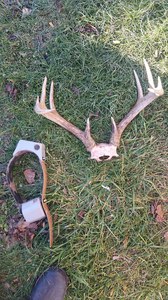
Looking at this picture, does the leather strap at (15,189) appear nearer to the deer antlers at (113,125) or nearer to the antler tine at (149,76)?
the deer antlers at (113,125)

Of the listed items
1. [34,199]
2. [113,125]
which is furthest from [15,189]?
[113,125]

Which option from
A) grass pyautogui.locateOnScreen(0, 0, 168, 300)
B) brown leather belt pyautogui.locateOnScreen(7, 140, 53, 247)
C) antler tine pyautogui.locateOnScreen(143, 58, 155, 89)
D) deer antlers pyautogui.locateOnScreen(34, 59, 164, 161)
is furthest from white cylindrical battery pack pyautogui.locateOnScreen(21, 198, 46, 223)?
antler tine pyautogui.locateOnScreen(143, 58, 155, 89)

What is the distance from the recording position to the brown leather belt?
3633 millimetres

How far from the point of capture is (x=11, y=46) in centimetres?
401

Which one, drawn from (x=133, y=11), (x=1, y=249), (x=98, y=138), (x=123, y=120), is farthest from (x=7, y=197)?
(x=133, y=11)

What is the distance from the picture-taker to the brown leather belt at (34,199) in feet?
11.9

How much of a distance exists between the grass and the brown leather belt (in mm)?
112

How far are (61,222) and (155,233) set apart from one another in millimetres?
805

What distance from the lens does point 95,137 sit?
3.81 meters

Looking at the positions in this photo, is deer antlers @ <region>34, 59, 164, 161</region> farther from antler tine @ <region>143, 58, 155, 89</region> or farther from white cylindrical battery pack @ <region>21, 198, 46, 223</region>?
white cylindrical battery pack @ <region>21, 198, 46, 223</region>

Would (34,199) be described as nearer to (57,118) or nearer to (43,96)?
(57,118)

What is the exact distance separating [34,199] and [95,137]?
747mm

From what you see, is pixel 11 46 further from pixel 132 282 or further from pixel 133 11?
pixel 132 282

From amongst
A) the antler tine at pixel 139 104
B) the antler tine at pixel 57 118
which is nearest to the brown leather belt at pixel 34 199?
the antler tine at pixel 57 118
